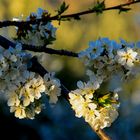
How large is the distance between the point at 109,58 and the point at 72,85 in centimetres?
338

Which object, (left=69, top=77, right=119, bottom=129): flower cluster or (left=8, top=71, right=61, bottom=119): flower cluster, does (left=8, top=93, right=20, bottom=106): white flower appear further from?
(left=69, top=77, right=119, bottom=129): flower cluster

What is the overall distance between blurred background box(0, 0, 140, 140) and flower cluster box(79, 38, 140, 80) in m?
1.82

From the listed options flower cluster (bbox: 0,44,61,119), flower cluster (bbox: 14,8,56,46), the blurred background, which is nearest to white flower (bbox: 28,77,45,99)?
flower cluster (bbox: 0,44,61,119)

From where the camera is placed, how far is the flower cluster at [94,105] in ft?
4.75

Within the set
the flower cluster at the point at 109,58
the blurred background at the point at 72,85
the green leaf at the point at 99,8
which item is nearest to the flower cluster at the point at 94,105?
the flower cluster at the point at 109,58

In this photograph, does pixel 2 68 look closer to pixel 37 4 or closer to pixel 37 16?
pixel 37 16

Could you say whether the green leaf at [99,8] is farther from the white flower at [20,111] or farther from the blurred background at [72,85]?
the blurred background at [72,85]

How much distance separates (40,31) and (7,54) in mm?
253

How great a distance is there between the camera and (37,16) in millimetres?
1667

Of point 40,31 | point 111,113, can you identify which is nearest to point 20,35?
point 40,31

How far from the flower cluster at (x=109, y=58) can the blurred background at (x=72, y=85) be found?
182cm

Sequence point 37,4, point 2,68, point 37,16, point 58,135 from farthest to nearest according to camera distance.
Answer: point 37,4 → point 58,135 → point 37,16 → point 2,68

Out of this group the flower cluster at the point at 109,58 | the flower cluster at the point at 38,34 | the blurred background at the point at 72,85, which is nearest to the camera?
the flower cluster at the point at 109,58

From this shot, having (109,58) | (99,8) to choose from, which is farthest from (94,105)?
(99,8)
